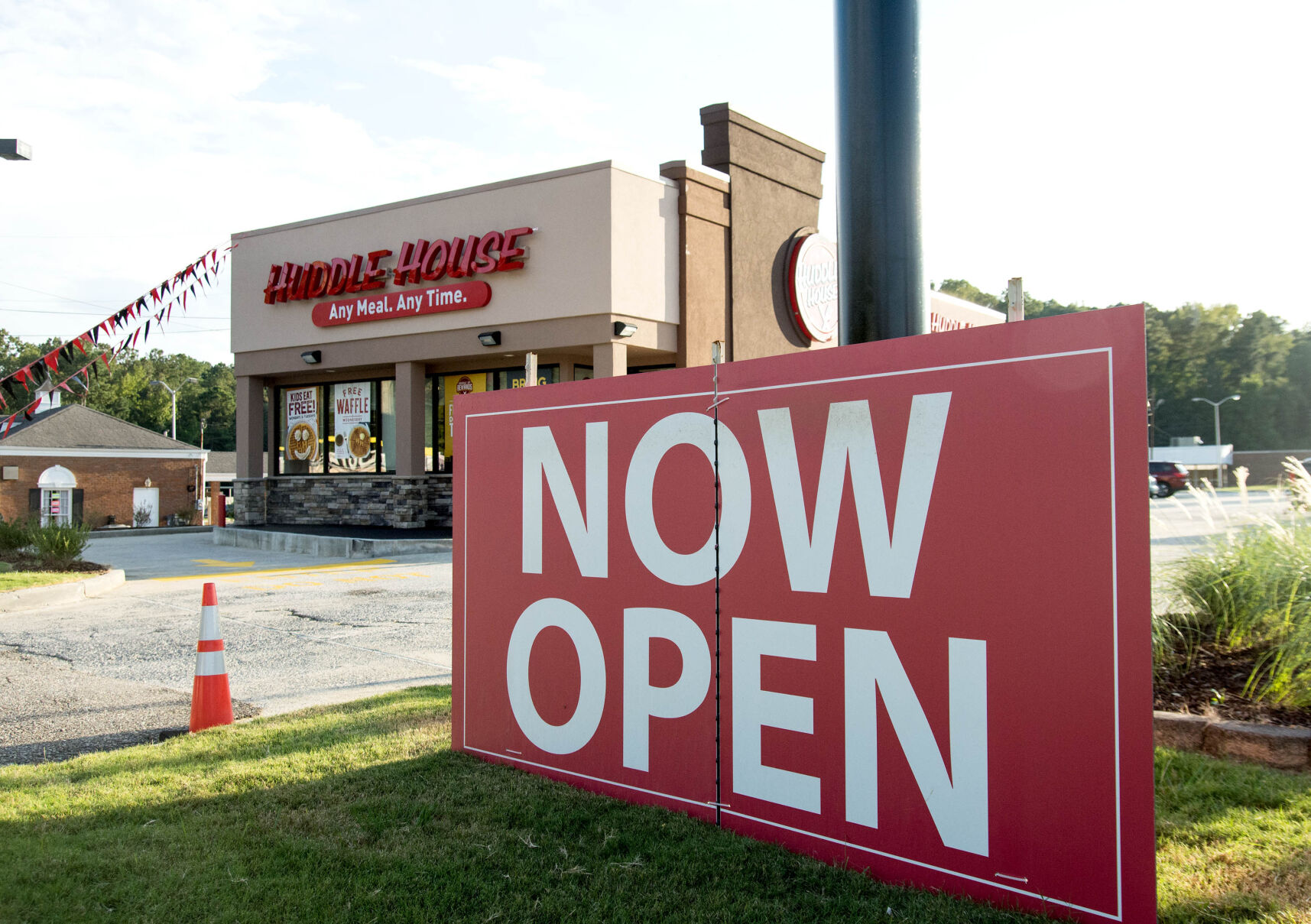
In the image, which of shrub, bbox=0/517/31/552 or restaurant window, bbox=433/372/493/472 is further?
restaurant window, bbox=433/372/493/472

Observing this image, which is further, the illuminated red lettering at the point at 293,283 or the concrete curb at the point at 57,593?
the illuminated red lettering at the point at 293,283

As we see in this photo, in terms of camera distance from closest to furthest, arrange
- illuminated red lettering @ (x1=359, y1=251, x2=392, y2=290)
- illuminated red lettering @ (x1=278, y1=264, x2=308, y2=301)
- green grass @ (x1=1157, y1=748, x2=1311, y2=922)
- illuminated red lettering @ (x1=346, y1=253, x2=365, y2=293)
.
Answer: green grass @ (x1=1157, y1=748, x2=1311, y2=922), illuminated red lettering @ (x1=359, y1=251, x2=392, y2=290), illuminated red lettering @ (x1=346, y1=253, x2=365, y2=293), illuminated red lettering @ (x1=278, y1=264, x2=308, y2=301)

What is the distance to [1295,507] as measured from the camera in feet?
21.0

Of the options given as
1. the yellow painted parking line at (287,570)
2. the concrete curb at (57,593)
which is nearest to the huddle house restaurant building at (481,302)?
the yellow painted parking line at (287,570)

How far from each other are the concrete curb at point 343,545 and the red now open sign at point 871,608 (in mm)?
14240

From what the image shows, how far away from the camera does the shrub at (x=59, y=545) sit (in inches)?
621

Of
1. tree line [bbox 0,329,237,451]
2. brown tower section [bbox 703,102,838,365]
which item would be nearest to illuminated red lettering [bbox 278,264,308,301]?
brown tower section [bbox 703,102,838,365]

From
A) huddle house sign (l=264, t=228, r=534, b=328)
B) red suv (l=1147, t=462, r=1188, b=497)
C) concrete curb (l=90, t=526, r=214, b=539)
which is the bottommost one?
concrete curb (l=90, t=526, r=214, b=539)

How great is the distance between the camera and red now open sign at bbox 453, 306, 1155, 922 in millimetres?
3113

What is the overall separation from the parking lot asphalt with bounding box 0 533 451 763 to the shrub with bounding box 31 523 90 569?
1.23 m

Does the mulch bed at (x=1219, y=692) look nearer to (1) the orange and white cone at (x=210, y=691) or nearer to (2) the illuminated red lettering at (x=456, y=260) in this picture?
(1) the orange and white cone at (x=210, y=691)

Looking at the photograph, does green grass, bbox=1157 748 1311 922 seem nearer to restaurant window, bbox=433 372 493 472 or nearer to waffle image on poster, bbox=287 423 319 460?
restaurant window, bbox=433 372 493 472

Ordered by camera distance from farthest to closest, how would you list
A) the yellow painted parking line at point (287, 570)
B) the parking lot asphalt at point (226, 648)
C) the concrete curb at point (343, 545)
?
the concrete curb at point (343, 545) < the yellow painted parking line at point (287, 570) < the parking lot asphalt at point (226, 648)

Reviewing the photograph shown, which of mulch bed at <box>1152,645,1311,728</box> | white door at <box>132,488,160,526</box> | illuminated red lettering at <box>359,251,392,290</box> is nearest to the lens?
mulch bed at <box>1152,645,1311,728</box>
